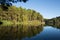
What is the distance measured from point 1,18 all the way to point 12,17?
1368cm

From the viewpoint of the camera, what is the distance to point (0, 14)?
333 ft

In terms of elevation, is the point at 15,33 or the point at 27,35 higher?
the point at 15,33

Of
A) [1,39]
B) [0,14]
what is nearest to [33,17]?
[0,14]

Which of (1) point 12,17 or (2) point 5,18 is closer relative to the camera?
(2) point 5,18

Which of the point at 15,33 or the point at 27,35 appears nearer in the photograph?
the point at 27,35

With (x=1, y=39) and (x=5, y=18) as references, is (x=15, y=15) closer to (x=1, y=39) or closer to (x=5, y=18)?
(x=5, y=18)

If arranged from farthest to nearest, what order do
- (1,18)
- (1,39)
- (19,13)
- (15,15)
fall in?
(19,13), (15,15), (1,18), (1,39)

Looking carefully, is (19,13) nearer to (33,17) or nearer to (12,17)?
(12,17)

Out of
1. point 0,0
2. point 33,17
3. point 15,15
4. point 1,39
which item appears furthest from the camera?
point 33,17

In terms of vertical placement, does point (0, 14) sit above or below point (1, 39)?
above

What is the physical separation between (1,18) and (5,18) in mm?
3738

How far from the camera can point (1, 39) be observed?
35688 millimetres

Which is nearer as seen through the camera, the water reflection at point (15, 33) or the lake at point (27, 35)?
the water reflection at point (15, 33)

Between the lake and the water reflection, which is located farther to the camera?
the lake
